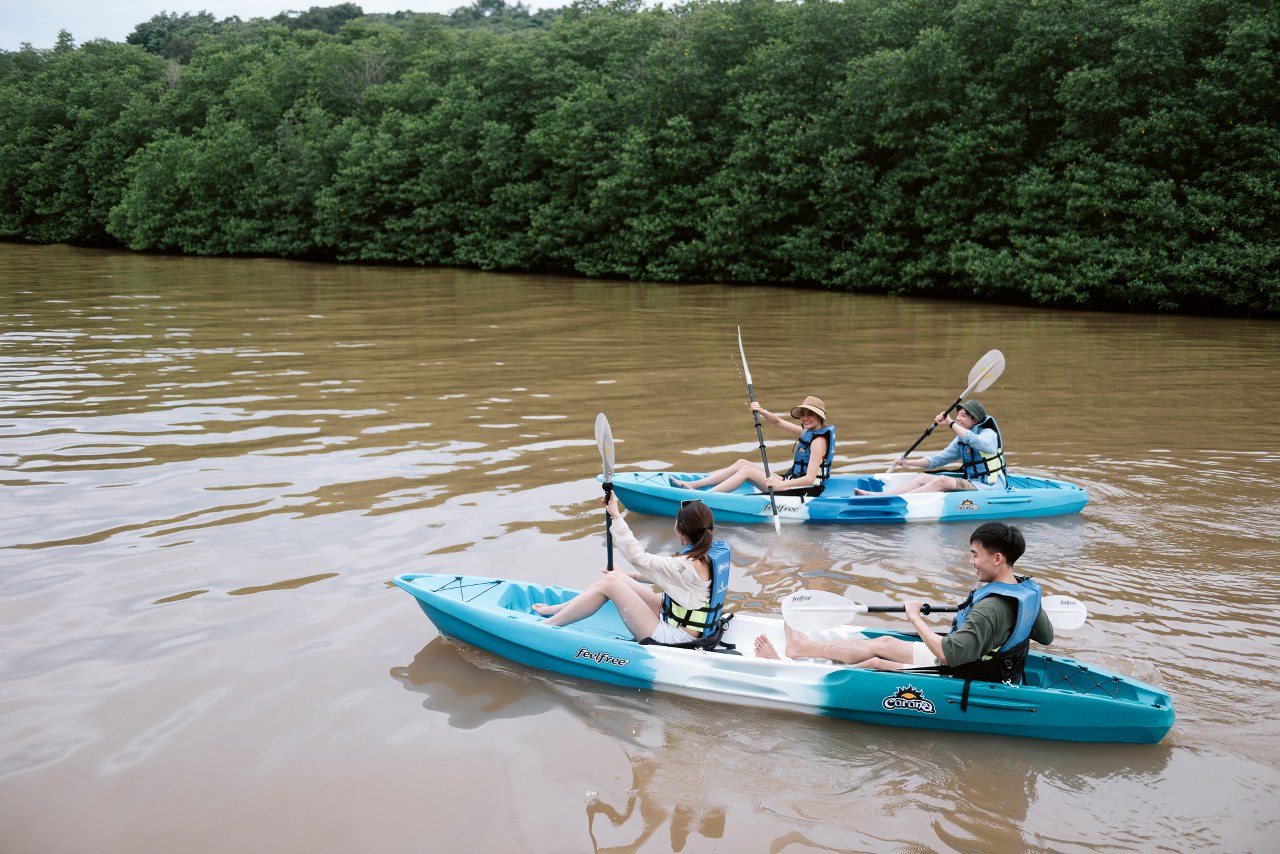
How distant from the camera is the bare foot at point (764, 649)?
533 cm

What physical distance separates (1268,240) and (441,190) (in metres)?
22.1

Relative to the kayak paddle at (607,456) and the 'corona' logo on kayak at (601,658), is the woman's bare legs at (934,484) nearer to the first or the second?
the kayak paddle at (607,456)

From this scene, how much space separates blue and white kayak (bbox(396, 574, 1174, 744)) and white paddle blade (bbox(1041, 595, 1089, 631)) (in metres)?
0.21

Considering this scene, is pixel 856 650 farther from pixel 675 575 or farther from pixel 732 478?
pixel 732 478

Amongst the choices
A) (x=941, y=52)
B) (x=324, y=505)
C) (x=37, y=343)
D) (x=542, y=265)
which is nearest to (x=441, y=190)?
(x=542, y=265)

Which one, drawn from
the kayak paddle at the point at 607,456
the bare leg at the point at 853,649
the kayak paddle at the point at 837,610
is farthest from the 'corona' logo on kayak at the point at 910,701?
the kayak paddle at the point at 607,456

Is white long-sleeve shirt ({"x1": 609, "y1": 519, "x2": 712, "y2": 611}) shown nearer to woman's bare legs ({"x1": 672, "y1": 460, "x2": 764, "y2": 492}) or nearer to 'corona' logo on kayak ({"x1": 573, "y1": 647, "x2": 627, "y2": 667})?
'corona' logo on kayak ({"x1": 573, "y1": 647, "x2": 627, "y2": 667})

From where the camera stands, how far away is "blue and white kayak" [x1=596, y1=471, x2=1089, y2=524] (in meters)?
7.87

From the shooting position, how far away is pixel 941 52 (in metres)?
21.9

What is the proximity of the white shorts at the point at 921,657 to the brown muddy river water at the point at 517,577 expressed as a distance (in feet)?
1.20

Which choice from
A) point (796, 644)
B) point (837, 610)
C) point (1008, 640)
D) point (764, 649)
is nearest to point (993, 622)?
point (1008, 640)

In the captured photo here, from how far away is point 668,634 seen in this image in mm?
5367

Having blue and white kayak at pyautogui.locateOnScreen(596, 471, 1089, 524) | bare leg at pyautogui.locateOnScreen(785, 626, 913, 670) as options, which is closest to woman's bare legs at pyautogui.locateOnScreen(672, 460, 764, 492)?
blue and white kayak at pyautogui.locateOnScreen(596, 471, 1089, 524)

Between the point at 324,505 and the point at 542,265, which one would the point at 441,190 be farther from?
the point at 324,505
